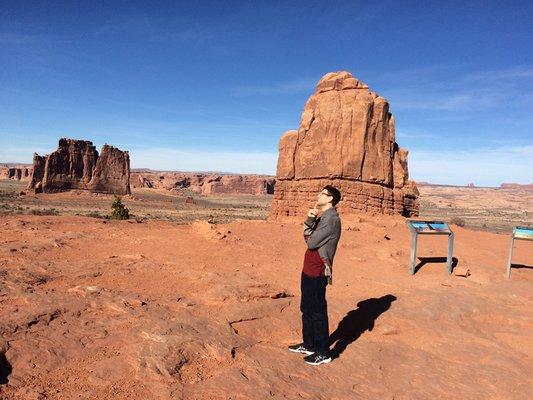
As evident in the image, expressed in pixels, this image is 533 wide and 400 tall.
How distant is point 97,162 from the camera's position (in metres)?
69.5

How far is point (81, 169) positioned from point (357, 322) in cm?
7119

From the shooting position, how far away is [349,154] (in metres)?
21.3

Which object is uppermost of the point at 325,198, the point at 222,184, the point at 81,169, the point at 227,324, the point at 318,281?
the point at 81,169

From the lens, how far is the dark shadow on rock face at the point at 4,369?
3489mm

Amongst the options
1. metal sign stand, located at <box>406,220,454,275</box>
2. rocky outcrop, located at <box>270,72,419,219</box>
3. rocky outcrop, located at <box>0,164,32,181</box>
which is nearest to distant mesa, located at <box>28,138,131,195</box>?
rocky outcrop, located at <box>270,72,419,219</box>

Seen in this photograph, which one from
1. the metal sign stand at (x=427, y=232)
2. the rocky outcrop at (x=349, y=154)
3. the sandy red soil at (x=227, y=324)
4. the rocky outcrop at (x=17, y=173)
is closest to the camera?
the sandy red soil at (x=227, y=324)

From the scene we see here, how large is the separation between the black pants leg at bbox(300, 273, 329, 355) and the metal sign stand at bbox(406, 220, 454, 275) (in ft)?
21.9

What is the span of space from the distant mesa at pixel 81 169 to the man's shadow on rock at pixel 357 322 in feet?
224

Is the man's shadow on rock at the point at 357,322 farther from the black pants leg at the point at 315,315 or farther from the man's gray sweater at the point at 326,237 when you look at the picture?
the man's gray sweater at the point at 326,237

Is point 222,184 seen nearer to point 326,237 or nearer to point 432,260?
point 432,260

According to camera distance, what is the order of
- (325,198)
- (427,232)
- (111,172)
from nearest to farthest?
1. (325,198)
2. (427,232)
3. (111,172)

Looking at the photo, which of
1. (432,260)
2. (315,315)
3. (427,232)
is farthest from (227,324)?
(432,260)

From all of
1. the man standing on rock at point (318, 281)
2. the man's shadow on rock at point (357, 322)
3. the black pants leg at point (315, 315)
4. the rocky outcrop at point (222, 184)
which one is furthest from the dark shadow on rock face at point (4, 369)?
the rocky outcrop at point (222, 184)

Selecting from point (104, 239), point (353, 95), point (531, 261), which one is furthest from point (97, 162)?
point (531, 261)
